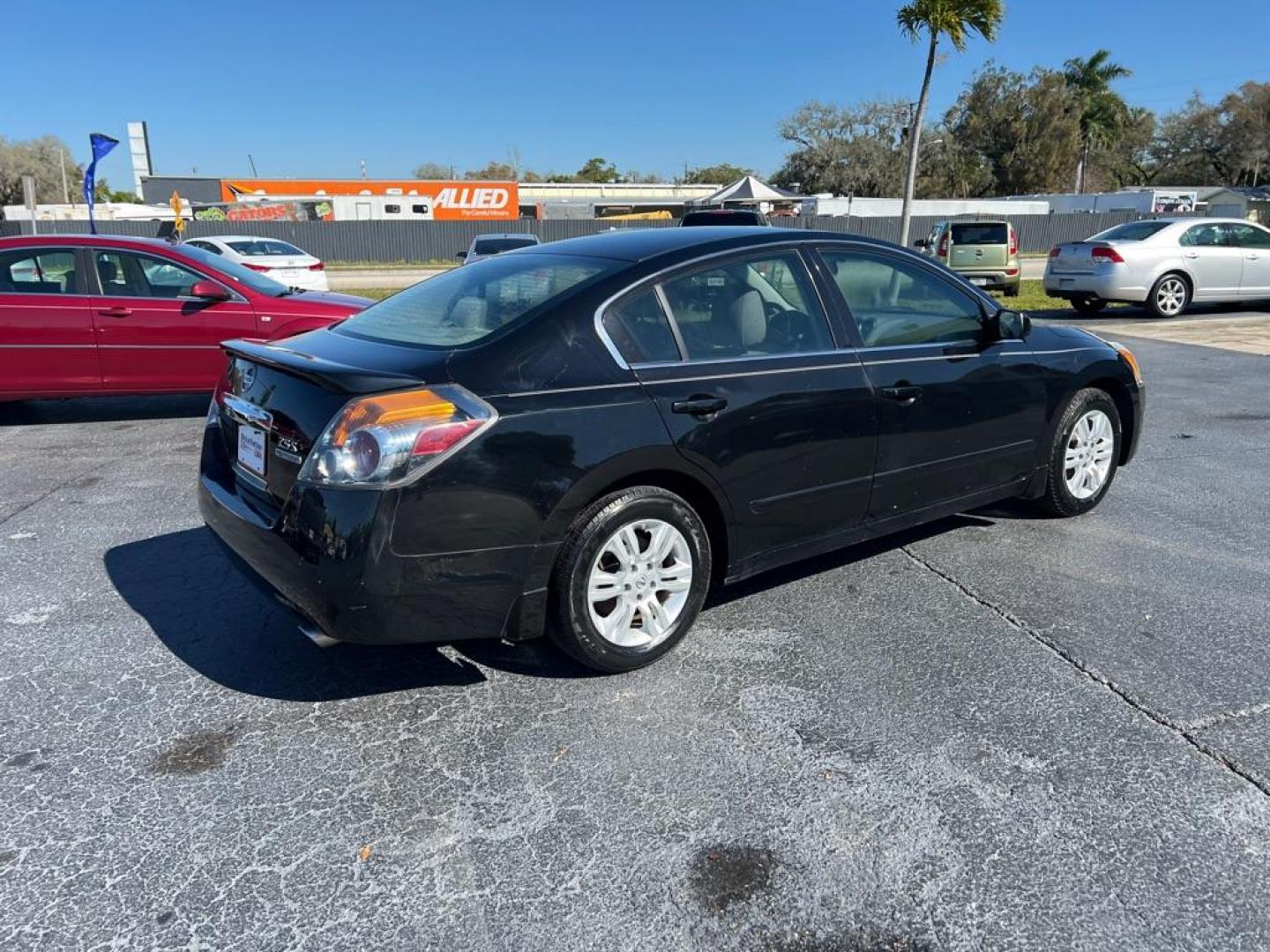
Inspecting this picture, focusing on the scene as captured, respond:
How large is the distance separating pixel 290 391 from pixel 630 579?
52.2 inches

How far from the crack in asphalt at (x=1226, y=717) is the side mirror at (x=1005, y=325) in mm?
1926

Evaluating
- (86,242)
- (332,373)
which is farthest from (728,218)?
(332,373)

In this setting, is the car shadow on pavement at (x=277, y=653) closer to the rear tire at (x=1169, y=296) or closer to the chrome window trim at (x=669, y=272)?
the chrome window trim at (x=669, y=272)

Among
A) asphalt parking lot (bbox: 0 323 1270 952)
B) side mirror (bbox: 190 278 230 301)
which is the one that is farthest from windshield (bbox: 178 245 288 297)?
asphalt parking lot (bbox: 0 323 1270 952)

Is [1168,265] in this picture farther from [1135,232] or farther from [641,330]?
[641,330]

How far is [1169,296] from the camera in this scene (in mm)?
14234

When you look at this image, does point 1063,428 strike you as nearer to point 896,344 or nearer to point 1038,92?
point 896,344

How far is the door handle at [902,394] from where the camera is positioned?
388 centimetres

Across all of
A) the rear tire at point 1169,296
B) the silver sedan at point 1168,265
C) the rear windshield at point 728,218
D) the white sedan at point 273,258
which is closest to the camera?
the silver sedan at point 1168,265

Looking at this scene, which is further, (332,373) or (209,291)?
(209,291)

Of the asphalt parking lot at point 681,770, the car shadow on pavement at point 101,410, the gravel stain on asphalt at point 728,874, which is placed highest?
the car shadow on pavement at point 101,410

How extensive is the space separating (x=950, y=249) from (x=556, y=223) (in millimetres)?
22249

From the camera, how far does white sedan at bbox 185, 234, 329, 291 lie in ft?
58.2

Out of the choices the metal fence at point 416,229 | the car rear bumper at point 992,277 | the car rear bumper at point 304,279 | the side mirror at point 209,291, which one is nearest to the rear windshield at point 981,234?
the car rear bumper at point 992,277
